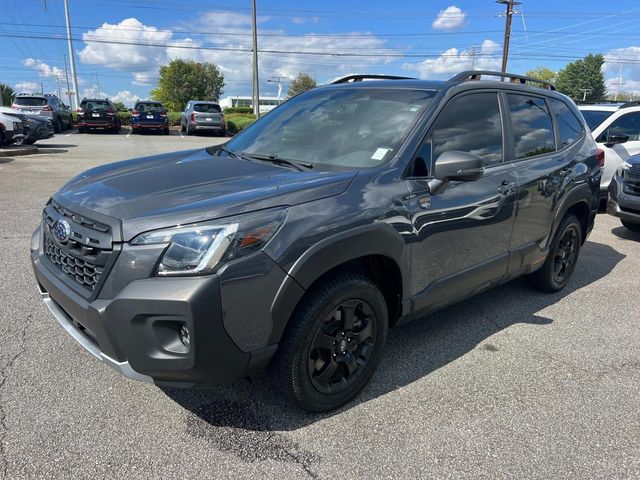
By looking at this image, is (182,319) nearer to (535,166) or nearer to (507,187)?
(507,187)

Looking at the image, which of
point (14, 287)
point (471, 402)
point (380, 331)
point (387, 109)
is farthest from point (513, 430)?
point (14, 287)

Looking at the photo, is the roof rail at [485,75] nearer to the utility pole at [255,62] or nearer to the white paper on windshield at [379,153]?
the white paper on windshield at [379,153]

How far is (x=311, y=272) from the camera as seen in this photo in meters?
2.38

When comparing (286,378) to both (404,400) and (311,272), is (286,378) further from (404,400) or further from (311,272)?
(404,400)

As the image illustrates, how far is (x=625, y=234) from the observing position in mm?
7422

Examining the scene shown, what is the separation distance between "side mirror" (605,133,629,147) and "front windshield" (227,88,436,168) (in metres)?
6.60

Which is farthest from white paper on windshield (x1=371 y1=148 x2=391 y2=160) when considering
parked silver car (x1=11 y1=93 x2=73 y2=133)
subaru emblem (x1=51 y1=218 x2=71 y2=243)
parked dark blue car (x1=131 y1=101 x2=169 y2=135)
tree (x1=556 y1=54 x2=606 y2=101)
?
tree (x1=556 y1=54 x2=606 y2=101)

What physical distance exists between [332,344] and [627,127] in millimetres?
8602

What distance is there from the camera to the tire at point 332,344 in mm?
2467

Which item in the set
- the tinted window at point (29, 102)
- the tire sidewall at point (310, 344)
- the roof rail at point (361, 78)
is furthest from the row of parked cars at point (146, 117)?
the tire sidewall at point (310, 344)

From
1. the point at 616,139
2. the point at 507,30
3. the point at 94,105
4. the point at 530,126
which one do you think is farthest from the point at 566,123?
the point at 507,30

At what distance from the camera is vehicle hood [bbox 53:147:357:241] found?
2232 mm

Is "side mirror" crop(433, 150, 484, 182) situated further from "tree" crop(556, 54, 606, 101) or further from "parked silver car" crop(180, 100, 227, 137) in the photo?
"tree" crop(556, 54, 606, 101)

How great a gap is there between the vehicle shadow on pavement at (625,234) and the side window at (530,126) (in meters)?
3.90
